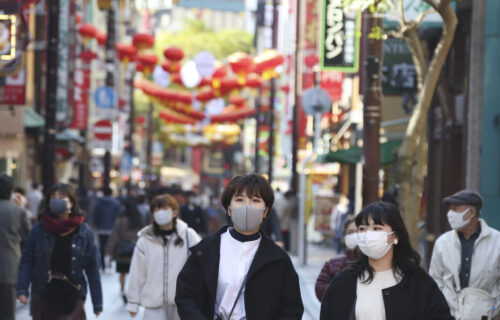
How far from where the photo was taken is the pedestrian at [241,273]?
A: 227 inches

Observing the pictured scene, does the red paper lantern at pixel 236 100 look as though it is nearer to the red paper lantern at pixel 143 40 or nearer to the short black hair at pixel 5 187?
the red paper lantern at pixel 143 40

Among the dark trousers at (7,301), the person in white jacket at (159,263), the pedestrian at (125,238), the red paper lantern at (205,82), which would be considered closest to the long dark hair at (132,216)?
the pedestrian at (125,238)

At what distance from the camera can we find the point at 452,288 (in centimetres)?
878

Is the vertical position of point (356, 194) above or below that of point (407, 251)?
below

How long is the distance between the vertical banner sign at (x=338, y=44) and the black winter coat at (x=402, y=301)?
14.7 m

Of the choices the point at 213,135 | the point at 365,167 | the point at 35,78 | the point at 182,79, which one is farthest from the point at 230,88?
the point at 213,135

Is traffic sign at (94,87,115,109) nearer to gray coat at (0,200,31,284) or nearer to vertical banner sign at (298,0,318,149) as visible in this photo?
vertical banner sign at (298,0,318,149)

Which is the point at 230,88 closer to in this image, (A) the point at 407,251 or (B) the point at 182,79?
(B) the point at 182,79

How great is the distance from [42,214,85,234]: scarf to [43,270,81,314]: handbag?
0.36 meters

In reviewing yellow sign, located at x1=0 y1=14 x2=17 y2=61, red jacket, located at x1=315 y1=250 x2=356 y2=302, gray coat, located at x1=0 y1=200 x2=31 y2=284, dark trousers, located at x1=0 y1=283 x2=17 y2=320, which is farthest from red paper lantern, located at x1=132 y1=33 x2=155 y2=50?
red jacket, located at x1=315 y1=250 x2=356 y2=302

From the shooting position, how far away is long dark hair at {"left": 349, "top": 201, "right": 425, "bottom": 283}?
5797 millimetres

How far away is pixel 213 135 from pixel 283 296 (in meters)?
75.7

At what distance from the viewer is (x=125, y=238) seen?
1574 centimetres

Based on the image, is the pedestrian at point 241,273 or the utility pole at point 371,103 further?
the utility pole at point 371,103
